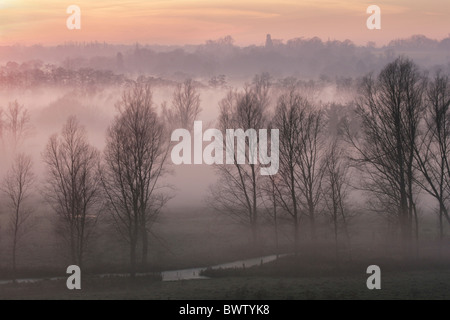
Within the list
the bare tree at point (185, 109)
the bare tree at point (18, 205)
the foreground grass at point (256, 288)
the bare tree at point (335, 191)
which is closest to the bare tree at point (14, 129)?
the bare tree at point (185, 109)

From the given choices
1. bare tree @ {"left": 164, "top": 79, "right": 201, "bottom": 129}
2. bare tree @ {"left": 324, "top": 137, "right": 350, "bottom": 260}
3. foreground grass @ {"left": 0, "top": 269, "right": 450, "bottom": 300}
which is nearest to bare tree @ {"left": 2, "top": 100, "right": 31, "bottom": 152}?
bare tree @ {"left": 164, "top": 79, "right": 201, "bottom": 129}

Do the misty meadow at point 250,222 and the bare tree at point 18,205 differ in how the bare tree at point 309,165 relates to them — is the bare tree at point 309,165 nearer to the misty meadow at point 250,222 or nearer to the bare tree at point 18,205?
the misty meadow at point 250,222

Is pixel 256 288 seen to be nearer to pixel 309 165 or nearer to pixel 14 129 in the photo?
pixel 309 165

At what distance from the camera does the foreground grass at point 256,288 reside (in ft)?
97.4

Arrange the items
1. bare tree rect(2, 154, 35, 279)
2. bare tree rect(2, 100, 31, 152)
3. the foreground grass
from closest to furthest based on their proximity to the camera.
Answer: the foreground grass
bare tree rect(2, 154, 35, 279)
bare tree rect(2, 100, 31, 152)

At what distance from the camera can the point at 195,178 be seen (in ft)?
297

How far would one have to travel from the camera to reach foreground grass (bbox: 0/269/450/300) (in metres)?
29.7

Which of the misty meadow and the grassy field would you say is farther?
the misty meadow

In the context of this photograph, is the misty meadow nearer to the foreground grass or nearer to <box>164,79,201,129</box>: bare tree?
the foreground grass

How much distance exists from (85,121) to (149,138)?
102520mm

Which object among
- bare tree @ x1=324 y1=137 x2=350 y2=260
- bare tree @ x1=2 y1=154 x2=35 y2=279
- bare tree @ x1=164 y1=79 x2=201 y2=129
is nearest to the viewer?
bare tree @ x1=2 y1=154 x2=35 y2=279

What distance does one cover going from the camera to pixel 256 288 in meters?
32.2
